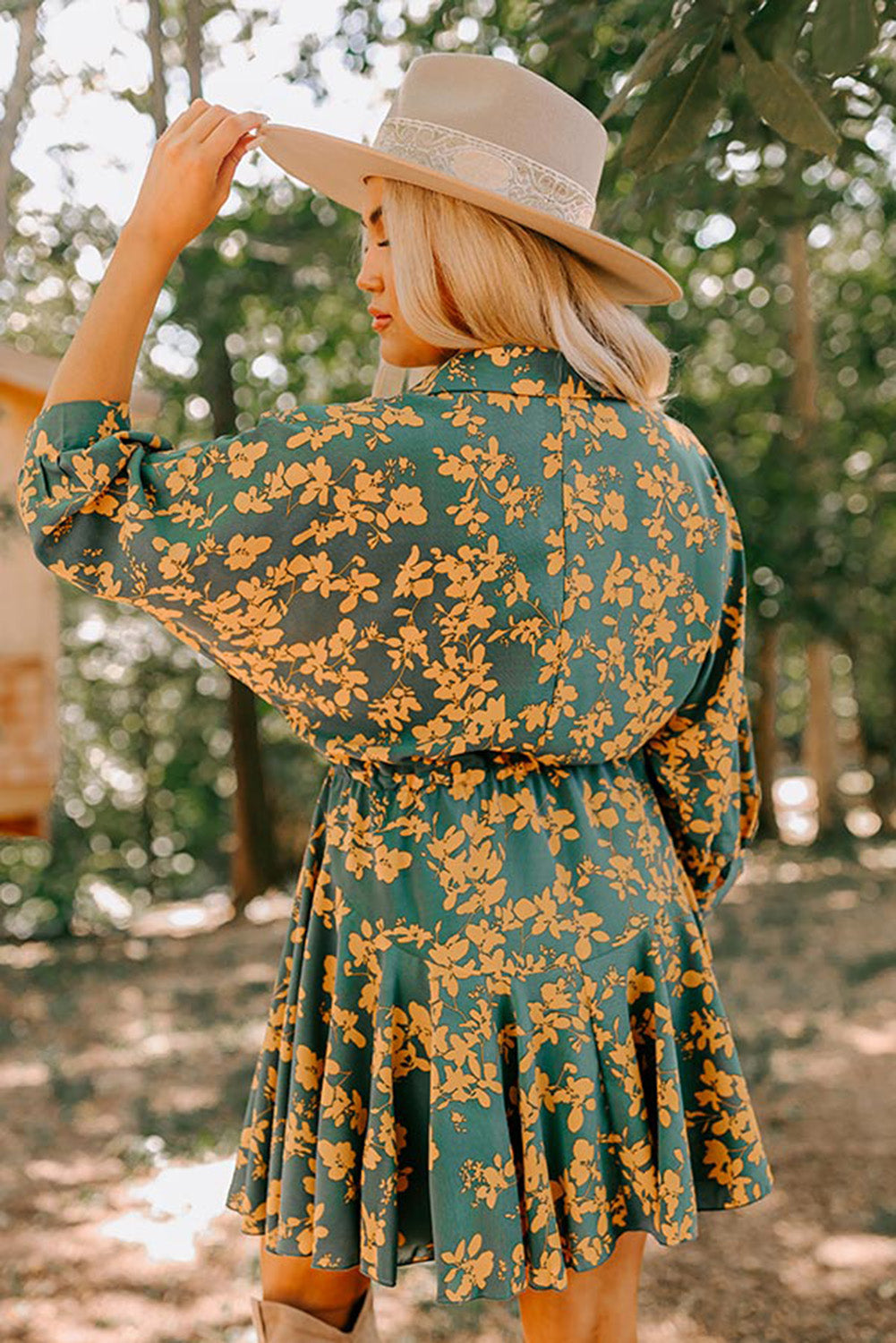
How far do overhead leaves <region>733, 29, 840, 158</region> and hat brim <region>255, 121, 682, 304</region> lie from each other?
0.35 meters

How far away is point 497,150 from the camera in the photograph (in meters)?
1.54

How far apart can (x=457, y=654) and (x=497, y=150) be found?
58 cm

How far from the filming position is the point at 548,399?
1.46 metres

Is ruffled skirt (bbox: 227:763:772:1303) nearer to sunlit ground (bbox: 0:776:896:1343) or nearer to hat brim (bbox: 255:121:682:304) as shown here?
hat brim (bbox: 255:121:682:304)

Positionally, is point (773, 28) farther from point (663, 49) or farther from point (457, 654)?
point (457, 654)

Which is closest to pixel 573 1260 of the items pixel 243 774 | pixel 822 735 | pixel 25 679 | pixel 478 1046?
pixel 478 1046

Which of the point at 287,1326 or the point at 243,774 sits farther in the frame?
the point at 243,774

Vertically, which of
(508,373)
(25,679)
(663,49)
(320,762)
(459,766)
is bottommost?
(320,762)

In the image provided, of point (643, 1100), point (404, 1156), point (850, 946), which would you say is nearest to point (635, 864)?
point (643, 1100)

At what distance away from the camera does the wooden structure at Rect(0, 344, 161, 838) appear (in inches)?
278

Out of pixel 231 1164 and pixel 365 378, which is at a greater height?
pixel 365 378

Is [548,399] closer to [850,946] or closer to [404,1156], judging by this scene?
[404,1156]

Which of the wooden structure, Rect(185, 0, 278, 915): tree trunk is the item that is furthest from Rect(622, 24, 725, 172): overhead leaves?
Rect(185, 0, 278, 915): tree trunk

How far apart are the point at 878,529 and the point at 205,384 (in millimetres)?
5939
